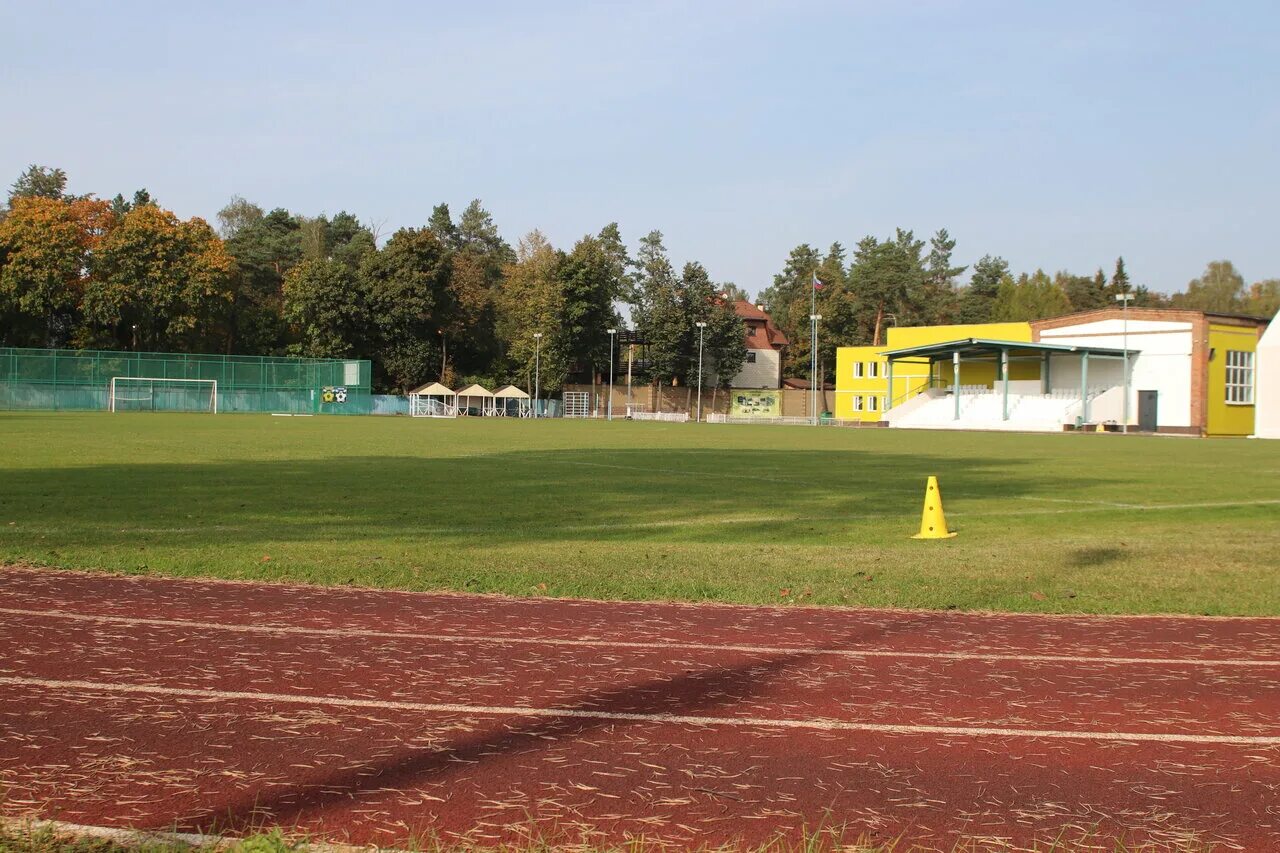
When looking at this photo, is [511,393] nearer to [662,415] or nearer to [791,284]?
[662,415]

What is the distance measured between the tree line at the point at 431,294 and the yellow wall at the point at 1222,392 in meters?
46.0

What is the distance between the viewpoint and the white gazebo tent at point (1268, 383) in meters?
56.7

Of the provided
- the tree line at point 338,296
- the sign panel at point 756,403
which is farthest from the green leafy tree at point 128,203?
the sign panel at point 756,403

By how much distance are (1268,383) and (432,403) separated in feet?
210

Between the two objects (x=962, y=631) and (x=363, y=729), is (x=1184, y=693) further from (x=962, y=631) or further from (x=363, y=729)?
(x=363, y=729)

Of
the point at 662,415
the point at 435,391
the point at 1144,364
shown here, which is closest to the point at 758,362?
the point at 662,415

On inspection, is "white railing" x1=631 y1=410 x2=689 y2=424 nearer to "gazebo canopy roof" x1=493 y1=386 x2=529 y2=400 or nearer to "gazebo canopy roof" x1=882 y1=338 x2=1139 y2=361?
"gazebo canopy roof" x1=493 y1=386 x2=529 y2=400

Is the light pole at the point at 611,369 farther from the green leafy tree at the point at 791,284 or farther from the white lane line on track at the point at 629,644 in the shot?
the white lane line on track at the point at 629,644

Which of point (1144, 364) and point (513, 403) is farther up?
point (1144, 364)

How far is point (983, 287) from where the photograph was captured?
458 feet

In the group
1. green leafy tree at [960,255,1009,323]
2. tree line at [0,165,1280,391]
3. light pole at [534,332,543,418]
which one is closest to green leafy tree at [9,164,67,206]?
tree line at [0,165,1280,391]

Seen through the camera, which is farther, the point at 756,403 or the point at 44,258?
the point at 756,403

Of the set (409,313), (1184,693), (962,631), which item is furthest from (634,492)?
(409,313)

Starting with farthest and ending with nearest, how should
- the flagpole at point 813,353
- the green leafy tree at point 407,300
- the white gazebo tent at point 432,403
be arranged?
the green leafy tree at point 407,300, the white gazebo tent at point 432,403, the flagpole at point 813,353
